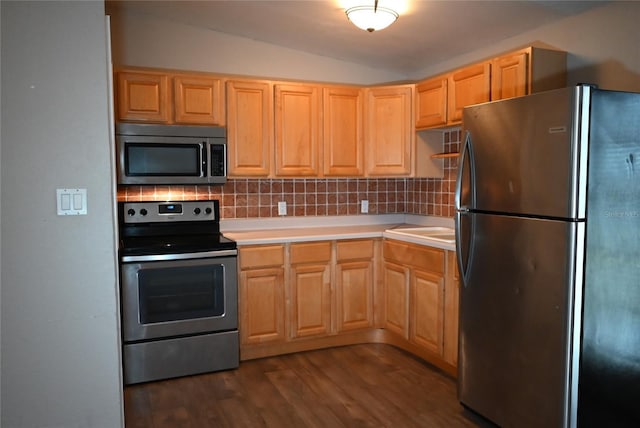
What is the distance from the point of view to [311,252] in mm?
3752

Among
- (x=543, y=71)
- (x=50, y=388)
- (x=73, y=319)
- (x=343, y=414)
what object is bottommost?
(x=343, y=414)

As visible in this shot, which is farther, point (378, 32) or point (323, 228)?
point (323, 228)

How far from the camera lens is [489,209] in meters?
2.52

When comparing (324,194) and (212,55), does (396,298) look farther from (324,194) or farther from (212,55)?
(212,55)

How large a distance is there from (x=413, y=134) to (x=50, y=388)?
302cm

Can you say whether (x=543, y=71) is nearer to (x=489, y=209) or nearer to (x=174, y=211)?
(x=489, y=209)

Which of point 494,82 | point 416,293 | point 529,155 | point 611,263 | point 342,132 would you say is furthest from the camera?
point 342,132

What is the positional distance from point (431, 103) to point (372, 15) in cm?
111

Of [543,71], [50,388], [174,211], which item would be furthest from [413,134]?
[50,388]

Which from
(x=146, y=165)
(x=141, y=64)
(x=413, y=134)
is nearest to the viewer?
(x=146, y=165)

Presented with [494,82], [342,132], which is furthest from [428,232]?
[494,82]

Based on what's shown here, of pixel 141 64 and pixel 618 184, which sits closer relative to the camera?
pixel 618 184

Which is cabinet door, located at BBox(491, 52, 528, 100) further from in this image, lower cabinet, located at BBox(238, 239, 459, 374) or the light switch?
the light switch

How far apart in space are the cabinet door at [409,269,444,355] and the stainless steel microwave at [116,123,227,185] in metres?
1.57
